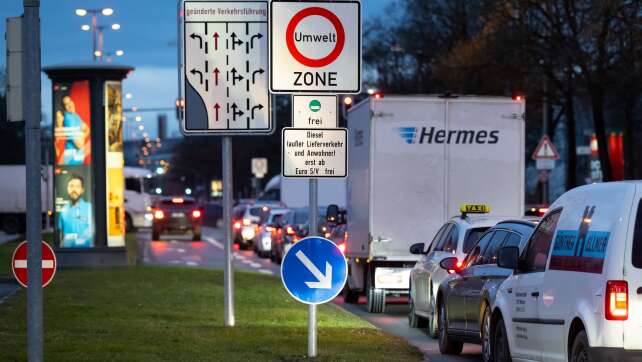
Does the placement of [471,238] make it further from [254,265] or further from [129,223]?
[129,223]

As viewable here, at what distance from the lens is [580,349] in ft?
31.5

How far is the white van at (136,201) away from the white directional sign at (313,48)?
53.4 m

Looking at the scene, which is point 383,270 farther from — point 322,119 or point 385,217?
point 322,119

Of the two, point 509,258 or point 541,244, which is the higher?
point 541,244

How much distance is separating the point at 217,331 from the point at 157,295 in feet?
20.5

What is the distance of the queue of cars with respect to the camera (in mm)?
9141

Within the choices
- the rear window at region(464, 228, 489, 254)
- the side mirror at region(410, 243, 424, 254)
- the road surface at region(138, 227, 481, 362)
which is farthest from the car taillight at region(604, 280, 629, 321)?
the side mirror at region(410, 243, 424, 254)

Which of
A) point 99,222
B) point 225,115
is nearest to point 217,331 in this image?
point 225,115

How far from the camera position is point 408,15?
68.7 meters

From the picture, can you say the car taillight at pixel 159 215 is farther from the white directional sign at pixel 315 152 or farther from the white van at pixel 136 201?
the white directional sign at pixel 315 152

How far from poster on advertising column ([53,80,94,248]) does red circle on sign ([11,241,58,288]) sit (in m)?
19.6

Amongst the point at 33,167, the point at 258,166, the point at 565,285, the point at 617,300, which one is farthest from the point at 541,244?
the point at 258,166

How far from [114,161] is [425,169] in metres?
13.0

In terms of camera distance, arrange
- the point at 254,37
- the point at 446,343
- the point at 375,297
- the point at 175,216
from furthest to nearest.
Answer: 1. the point at 175,216
2. the point at 375,297
3. the point at 254,37
4. the point at 446,343
